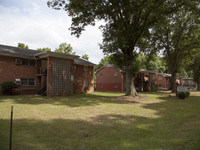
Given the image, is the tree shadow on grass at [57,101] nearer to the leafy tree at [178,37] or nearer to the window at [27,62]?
the window at [27,62]

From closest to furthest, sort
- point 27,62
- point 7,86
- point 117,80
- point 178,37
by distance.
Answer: point 7,86 < point 27,62 < point 178,37 < point 117,80

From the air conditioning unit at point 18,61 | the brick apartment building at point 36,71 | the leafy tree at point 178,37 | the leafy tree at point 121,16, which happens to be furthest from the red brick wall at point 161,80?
the air conditioning unit at point 18,61

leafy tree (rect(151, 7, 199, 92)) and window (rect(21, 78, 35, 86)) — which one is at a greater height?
leafy tree (rect(151, 7, 199, 92))

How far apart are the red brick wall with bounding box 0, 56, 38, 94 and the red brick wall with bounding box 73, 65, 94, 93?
7612mm

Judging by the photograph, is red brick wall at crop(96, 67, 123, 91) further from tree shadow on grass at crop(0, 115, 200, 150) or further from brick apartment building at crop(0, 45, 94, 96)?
tree shadow on grass at crop(0, 115, 200, 150)

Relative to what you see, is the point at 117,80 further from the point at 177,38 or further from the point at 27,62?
the point at 27,62

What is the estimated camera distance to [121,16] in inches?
839

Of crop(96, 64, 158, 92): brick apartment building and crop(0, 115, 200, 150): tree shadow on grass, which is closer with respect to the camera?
crop(0, 115, 200, 150): tree shadow on grass

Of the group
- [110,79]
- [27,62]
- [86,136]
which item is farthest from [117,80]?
[86,136]

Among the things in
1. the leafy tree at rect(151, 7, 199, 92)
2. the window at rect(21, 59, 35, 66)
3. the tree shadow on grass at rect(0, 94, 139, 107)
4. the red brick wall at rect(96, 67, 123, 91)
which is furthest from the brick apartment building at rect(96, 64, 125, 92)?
the tree shadow on grass at rect(0, 94, 139, 107)

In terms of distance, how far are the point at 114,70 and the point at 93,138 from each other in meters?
36.0

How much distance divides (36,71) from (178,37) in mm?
29111

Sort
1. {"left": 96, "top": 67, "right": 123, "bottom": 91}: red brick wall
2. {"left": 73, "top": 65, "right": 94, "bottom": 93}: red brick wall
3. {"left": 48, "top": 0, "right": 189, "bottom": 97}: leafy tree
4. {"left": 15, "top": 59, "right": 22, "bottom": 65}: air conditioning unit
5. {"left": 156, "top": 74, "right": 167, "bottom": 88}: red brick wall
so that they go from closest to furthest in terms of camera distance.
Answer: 1. {"left": 48, "top": 0, "right": 189, "bottom": 97}: leafy tree
2. {"left": 15, "top": 59, "right": 22, "bottom": 65}: air conditioning unit
3. {"left": 73, "top": 65, "right": 94, "bottom": 93}: red brick wall
4. {"left": 96, "top": 67, "right": 123, "bottom": 91}: red brick wall
5. {"left": 156, "top": 74, "right": 167, "bottom": 88}: red brick wall

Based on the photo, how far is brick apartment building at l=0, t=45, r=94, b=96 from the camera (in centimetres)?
2233
